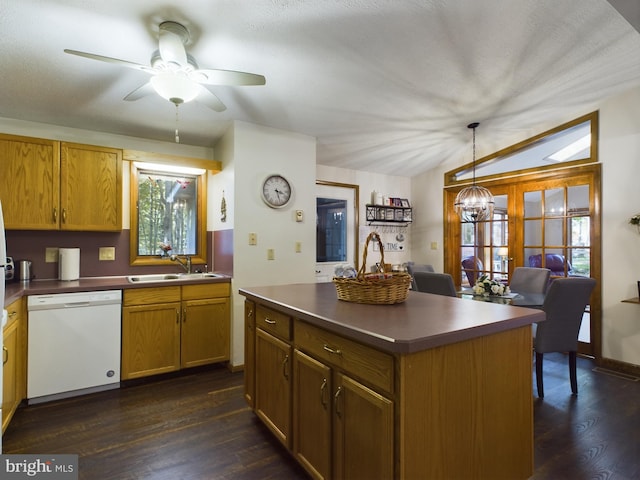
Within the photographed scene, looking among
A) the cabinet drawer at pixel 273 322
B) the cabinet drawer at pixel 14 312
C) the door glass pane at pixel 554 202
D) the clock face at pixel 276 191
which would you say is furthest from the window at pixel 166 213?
the door glass pane at pixel 554 202

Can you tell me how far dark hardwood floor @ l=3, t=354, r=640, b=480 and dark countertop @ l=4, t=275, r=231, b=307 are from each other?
0.84m

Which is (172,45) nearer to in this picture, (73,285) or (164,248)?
(73,285)

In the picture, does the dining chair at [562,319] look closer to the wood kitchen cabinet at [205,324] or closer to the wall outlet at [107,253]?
the wood kitchen cabinet at [205,324]

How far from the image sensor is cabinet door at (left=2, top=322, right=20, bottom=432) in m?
2.07

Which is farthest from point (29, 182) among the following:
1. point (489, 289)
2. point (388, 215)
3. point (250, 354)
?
point (388, 215)

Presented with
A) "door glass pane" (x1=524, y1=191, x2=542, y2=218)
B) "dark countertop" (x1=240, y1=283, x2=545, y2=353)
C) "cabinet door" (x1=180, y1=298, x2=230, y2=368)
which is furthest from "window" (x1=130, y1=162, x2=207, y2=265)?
"door glass pane" (x1=524, y1=191, x2=542, y2=218)

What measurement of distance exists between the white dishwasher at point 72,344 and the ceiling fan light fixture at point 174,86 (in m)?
1.71

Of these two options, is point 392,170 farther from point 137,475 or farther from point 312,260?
point 137,475

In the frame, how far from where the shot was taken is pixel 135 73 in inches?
91.9

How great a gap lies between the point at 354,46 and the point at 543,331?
8.36 ft

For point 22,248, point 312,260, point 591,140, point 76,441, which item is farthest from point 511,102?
point 22,248

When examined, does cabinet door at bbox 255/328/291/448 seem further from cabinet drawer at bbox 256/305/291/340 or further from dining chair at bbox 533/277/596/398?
dining chair at bbox 533/277/596/398

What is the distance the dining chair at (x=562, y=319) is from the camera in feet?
8.59

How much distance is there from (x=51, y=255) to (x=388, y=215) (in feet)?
13.2
